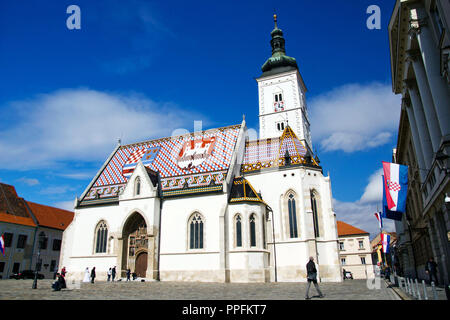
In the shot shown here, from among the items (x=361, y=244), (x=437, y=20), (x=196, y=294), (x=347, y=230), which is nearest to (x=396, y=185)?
(x=437, y=20)

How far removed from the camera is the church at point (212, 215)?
27.6m

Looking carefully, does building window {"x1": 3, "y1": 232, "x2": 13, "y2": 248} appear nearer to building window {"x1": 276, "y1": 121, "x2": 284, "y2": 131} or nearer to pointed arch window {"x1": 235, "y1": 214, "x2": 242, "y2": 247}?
pointed arch window {"x1": 235, "y1": 214, "x2": 242, "y2": 247}

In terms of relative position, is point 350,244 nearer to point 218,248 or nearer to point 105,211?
point 218,248

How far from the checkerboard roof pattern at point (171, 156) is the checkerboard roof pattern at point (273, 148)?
2237mm

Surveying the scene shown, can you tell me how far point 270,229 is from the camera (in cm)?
2928

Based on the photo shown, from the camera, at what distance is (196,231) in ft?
96.6

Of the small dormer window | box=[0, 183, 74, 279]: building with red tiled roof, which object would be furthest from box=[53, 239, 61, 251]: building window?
the small dormer window

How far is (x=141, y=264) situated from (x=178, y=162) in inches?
443

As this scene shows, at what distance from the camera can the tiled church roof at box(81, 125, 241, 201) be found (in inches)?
1247

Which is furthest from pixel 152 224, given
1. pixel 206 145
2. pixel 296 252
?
pixel 296 252

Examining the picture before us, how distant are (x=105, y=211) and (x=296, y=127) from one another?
88.3 feet

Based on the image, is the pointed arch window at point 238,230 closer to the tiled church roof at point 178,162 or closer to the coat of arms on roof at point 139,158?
the tiled church roof at point 178,162

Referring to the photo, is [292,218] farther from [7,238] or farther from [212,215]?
[7,238]

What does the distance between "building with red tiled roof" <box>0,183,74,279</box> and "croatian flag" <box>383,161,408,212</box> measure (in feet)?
142
